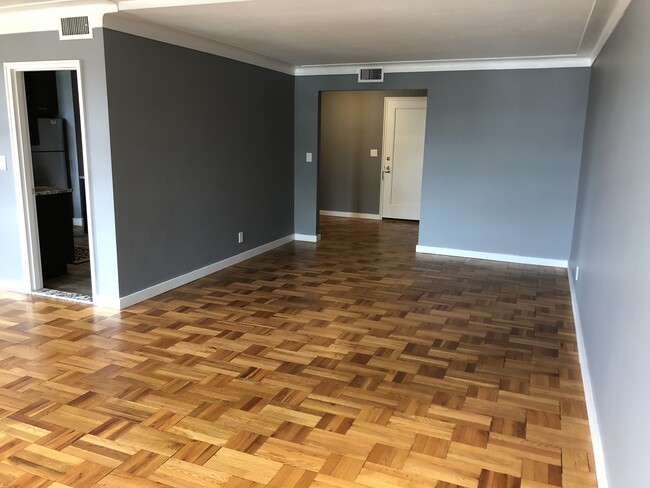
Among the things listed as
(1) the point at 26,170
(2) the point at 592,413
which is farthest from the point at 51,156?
(2) the point at 592,413

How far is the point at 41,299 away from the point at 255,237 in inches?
89.5

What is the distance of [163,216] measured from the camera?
4.34 metres

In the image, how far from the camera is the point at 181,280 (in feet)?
15.2

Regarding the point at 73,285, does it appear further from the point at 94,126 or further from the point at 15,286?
the point at 94,126

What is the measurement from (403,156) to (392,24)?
4.50 meters

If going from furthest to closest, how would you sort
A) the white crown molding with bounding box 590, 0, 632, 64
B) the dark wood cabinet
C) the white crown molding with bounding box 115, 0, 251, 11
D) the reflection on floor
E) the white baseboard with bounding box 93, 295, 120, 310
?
the dark wood cabinet, the reflection on floor, the white baseboard with bounding box 93, 295, 120, 310, the white crown molding with bounding box 115, 0, 251, 11, the white crown molding with bounding box 590, 0, 632, 64

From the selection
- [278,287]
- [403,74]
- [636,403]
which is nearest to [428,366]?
[636,403]

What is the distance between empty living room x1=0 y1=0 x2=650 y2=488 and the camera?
2191mm

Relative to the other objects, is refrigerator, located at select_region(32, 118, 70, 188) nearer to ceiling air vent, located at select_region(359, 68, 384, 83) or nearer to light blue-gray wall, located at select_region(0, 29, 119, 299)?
light blue-gray wall, located at select_region(0, 29, 119, 299)

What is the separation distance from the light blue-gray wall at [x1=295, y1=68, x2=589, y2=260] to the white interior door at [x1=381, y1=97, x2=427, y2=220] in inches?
86.9

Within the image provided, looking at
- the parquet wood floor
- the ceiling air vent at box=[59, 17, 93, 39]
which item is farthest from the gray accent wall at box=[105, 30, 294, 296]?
the parquet wood floor

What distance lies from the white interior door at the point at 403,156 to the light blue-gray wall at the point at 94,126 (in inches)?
206

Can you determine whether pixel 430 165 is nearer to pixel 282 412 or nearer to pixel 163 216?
pixel 163 216

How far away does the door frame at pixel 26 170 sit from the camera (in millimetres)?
3838
